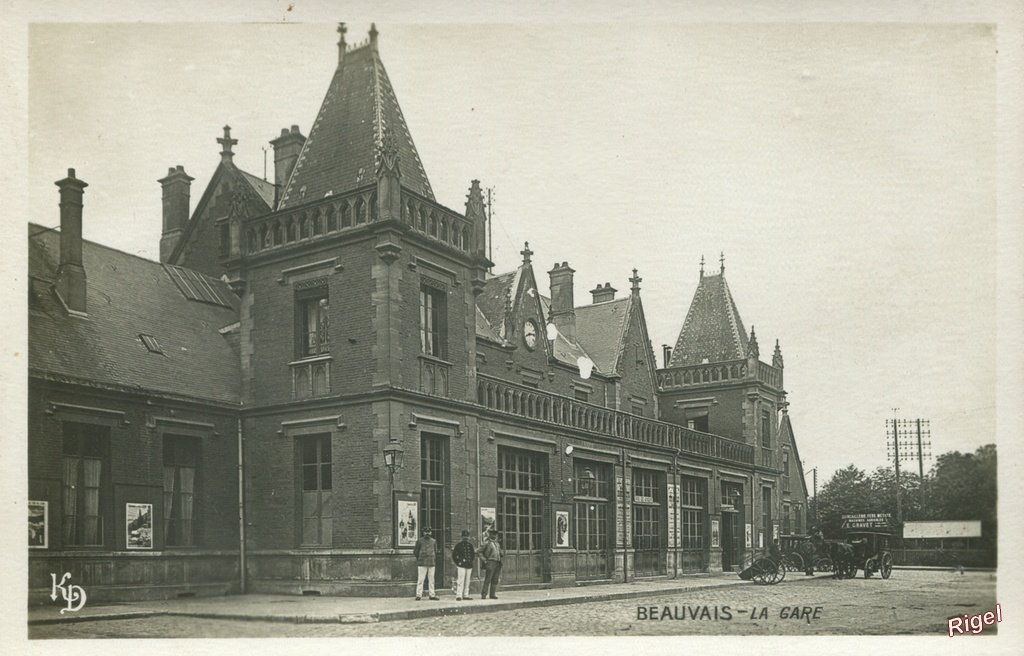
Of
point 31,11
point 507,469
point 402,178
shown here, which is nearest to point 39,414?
point 31,11

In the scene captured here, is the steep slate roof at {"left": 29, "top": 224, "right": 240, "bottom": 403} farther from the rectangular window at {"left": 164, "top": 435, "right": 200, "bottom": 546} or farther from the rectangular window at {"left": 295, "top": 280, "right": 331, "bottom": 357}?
the rectangular window at {"left": 295, "top": 280, "right": 331, "bottom": 357}

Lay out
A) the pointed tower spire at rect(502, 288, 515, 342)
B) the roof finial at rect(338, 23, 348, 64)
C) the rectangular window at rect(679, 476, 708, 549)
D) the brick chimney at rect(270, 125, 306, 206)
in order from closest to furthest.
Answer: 1. the roof finial at rect(338, 23, 348, 64)
2. the brick chimney at rect(270, 125, 306, 206)
3. the pointed tower spire at rect(502, 288, 515, 342)
4. the rectangular window at rect(679, 476, 708, 549)

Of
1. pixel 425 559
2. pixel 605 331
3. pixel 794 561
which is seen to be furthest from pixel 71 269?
pixel 605 331

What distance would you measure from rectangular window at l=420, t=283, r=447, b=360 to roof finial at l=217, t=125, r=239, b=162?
576cm

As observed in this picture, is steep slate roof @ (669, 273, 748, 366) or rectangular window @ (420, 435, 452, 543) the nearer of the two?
rectangular window @ (420, 435, 452, 543)

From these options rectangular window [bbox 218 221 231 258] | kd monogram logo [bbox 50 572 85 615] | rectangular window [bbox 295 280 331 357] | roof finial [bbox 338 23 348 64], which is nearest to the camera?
roof finial [bbox 338 23 348 64]

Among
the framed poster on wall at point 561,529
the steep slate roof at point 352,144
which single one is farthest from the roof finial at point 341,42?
the framed poster on wall at point 561,529

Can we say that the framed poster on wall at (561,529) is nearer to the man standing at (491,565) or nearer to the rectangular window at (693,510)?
the man standing at (491,565)

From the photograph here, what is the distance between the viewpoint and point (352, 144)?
2444 cm

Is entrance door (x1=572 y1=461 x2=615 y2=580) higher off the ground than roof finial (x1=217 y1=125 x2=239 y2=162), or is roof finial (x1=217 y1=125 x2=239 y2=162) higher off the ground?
roof finial (x1=217 y1=125 x2=239 y2=162)

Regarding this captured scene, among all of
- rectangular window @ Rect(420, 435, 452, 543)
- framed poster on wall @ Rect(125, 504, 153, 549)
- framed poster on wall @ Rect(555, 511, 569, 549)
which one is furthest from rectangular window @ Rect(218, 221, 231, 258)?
framed poster on wall @ Rect(555, 511, 569, 549)

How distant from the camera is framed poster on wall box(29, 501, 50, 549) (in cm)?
1747

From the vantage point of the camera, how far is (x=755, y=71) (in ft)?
55.0

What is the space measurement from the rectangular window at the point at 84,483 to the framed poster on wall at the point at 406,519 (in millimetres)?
5806
